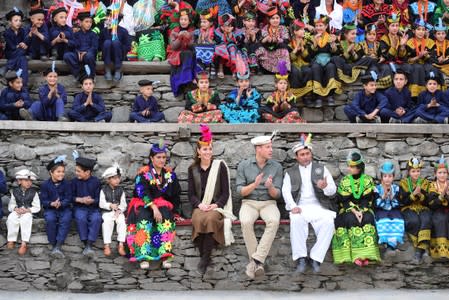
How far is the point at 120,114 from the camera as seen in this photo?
12.2 meters

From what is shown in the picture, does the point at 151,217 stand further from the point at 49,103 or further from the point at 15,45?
the point at 15,45

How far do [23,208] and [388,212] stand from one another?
4201 mm

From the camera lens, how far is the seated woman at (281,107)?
11531 millimetres

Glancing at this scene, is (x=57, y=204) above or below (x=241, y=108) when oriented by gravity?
below

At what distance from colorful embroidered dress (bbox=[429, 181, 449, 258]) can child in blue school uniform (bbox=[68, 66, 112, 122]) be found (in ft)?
13.8

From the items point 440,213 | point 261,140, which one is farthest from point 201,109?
point 440,213

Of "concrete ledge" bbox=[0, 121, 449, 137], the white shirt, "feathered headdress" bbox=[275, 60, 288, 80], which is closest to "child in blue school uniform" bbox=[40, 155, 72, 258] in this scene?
"concrete ledge" bbox=[0, 121, 449, 137]

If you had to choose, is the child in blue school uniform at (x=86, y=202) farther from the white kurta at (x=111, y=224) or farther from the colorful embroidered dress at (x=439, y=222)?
the colorful embroidered dress at (x=439, y=222)

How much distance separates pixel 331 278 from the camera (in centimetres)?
1028

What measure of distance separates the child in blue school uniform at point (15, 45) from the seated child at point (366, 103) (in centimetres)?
438

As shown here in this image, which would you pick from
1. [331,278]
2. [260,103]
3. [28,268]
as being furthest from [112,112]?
[331,278]

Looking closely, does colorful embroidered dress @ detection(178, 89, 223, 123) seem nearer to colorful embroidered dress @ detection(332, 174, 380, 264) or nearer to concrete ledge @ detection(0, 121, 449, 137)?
concrete ledge @ detection(0, 121, 449, 137)

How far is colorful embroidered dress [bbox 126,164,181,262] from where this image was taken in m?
10.1

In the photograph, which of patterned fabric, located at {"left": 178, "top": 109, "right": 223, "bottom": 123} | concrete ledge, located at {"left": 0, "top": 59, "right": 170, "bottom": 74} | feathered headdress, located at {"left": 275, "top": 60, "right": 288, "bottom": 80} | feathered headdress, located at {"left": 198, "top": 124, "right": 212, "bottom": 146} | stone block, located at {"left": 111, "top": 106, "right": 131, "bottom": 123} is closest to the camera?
feathered headdress, located at {"left": 198, "top": 124, "right": 212, "bottom": 146}
